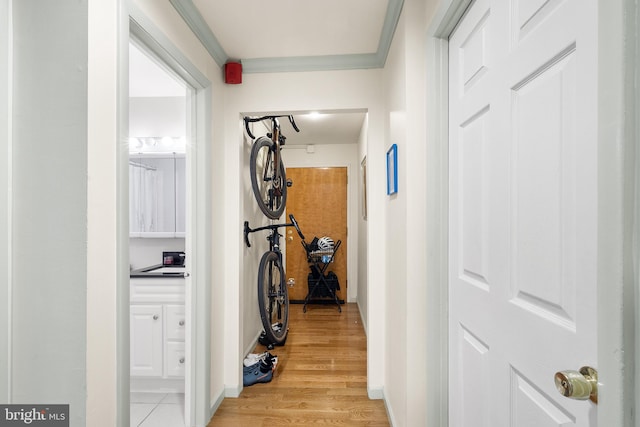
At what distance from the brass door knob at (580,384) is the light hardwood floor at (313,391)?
1.77m

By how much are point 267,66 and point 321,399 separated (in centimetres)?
253

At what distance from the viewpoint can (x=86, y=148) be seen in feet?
3.55

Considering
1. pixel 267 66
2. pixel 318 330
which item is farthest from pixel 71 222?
pixel 318 330

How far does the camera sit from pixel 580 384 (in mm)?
617

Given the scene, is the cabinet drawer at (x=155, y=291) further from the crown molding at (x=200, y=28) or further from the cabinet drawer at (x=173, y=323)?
the crown molding at (x=200, y=28)

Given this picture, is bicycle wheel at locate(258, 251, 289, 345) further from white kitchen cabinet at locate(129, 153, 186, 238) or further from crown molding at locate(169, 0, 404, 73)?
crown molding at locate(169, 0, 404, 73)

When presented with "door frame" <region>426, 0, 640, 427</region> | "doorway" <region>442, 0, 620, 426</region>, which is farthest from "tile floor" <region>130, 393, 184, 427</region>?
"door frame" <region>426, 0, 640, 427</region>

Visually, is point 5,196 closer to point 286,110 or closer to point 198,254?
point 198,254

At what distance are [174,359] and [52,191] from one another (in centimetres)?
182

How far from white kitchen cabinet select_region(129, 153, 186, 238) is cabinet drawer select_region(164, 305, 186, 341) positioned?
81cm

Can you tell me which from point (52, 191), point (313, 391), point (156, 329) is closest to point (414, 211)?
point (52, 191)

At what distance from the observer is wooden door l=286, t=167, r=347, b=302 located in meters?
5.18

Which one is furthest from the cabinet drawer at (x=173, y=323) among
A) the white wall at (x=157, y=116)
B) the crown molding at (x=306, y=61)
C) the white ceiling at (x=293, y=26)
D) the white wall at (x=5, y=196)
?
the white ceiling at (x=293, y=26)

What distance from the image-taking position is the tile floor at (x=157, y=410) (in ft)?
6.89
